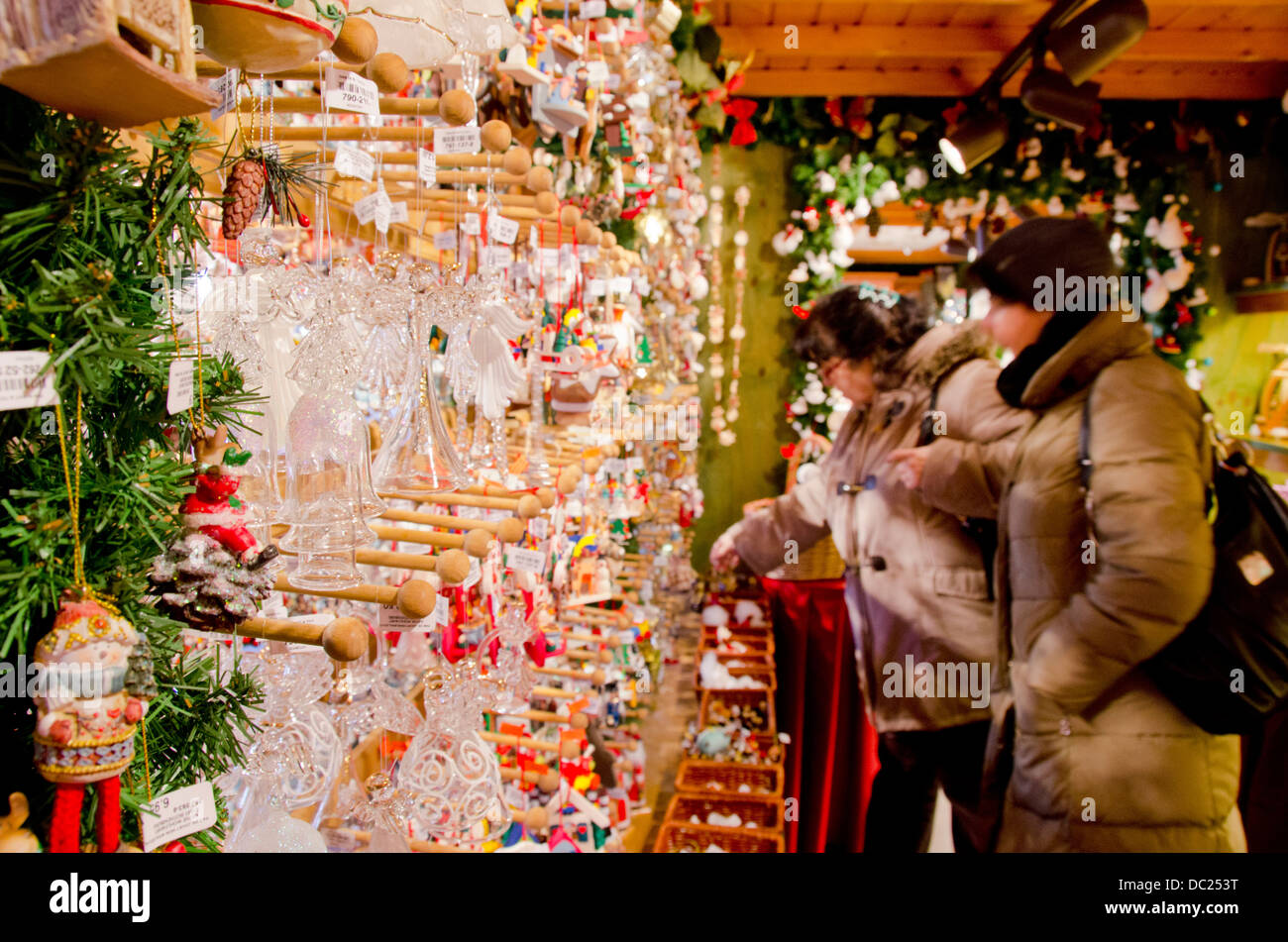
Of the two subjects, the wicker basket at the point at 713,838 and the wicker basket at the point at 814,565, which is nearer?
the wicker basket at the point at 713,838

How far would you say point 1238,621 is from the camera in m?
1.39

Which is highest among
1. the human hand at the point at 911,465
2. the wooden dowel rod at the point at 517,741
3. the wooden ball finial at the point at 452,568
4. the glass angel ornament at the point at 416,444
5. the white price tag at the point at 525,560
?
the glass angel ornament at the point at 416,444

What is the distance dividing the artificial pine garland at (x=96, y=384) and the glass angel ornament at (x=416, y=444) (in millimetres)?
280

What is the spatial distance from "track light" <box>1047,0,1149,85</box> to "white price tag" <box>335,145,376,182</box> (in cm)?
193

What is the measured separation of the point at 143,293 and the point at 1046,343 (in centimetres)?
165

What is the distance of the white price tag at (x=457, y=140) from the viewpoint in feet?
2.99

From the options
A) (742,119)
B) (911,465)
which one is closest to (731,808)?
(911,465)

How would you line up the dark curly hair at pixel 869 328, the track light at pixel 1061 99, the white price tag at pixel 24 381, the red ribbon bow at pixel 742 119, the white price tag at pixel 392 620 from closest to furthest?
the white price tag at pixel 24 381 → the white price tag at pixel 392 620 → the dark curly hair at pixel 869 328 → the track light at pixel 1061 99 → the red ribbon bow at pixel 742 119

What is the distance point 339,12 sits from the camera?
61cm

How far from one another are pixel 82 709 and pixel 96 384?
8.6 inches

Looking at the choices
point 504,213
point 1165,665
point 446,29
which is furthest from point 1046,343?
point 446,29

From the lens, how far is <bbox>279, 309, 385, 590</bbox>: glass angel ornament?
72 centimetres

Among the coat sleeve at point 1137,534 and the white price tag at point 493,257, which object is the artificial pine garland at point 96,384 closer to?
the white price tag at point 493,257

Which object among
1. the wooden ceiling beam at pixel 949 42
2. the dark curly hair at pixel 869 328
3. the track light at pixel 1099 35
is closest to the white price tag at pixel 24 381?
the dark curly hair at pixel 869 328
